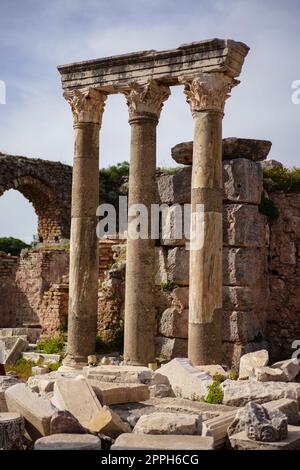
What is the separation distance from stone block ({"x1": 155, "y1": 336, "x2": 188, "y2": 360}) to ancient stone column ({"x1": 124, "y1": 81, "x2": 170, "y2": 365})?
692 mm

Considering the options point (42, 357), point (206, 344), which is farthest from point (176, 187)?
point (42, 357)

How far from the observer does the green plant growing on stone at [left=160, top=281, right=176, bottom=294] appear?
14.7m

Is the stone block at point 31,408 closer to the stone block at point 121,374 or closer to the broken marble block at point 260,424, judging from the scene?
the stone block at point 121,374

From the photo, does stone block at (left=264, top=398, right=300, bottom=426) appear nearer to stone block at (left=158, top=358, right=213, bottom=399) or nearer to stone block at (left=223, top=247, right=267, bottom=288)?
stone block at (left=158, top=358, right=213, bottom=399)

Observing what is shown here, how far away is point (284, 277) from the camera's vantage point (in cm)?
1443

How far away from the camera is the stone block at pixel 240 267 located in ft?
45.3

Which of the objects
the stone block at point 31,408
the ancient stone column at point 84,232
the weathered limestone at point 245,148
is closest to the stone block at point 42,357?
the ancient stone column at point 84,232

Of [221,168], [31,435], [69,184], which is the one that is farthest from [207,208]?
[69,184]

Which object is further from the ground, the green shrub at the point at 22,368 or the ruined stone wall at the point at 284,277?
the ruined stone wall at the point at 284,277

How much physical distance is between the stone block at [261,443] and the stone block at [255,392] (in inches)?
55.7

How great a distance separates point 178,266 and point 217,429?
7020mm

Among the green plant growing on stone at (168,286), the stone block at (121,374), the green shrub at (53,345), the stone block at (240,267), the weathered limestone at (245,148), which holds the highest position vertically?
the weathered limestone at (245,148)

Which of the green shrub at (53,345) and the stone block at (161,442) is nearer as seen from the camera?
the stone block at (161,442)

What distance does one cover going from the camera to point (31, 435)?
26.8ft
